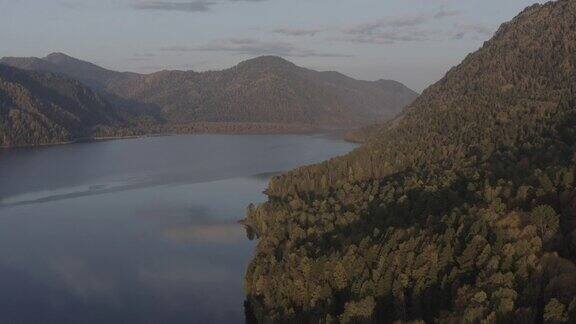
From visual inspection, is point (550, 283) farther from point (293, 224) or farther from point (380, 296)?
point (293, 224)

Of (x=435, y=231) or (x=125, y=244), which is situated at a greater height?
(x=435, y=231)

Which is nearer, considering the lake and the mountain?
the mountain

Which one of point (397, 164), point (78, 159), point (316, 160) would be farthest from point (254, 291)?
point (78, 159)

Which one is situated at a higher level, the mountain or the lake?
the mountain

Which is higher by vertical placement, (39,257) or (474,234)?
(474,234)

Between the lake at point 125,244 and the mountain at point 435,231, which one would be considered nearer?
the mountain at point 435,231
